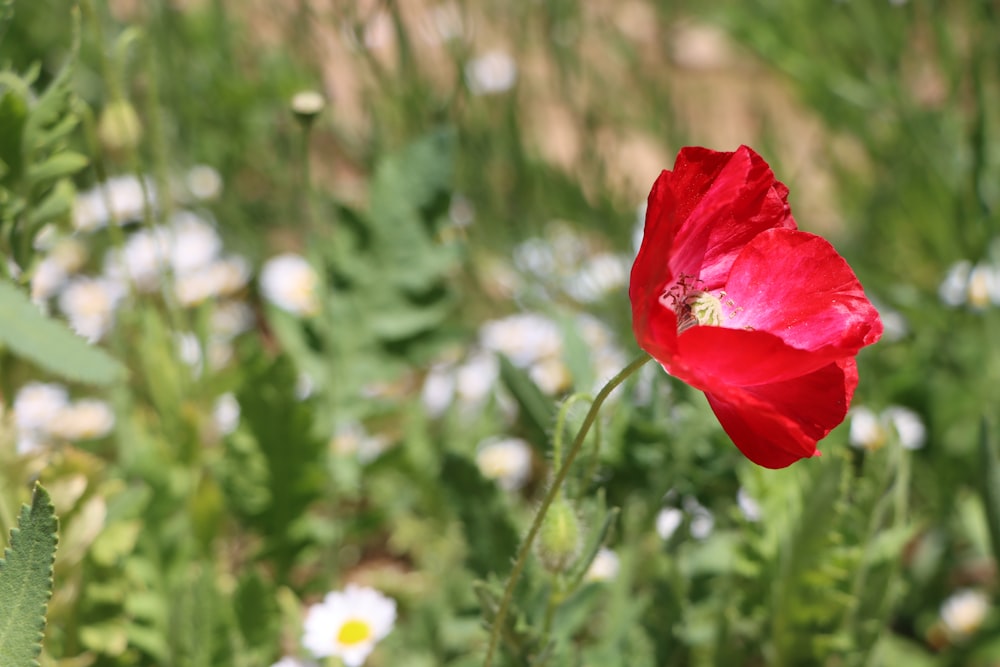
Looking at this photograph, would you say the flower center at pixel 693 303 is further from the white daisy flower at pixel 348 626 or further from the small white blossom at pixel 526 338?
the small white blossom at pixel 526 338

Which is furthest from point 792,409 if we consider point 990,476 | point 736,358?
point 990,476

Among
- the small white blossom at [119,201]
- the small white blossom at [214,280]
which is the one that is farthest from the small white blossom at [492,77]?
the small white blossom at [119,201]

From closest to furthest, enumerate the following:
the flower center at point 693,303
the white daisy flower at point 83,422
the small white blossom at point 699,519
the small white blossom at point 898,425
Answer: the flower center at point 693,303 < the small white blossom at point 699,519 < the small white blossom at point 898,425 < the white daisy flower at point 83,422

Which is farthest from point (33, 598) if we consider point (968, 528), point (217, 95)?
point (217, 95)

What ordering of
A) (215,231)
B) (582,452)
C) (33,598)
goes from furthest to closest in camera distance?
(215,231)
(582,452)
(33,598)

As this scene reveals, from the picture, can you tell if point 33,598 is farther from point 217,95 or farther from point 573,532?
point 217,95

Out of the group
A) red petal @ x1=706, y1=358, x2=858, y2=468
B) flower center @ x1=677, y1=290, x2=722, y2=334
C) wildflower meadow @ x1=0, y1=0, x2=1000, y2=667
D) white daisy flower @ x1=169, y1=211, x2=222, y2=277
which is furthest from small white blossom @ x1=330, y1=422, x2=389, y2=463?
red petal @ x1=706, y1=358, x2=858, y2=468
